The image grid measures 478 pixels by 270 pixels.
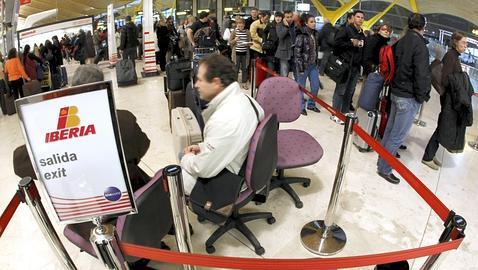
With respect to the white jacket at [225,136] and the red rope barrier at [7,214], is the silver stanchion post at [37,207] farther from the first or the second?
the white jacket at [225,136]

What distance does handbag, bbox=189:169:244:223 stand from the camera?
192 centimetres

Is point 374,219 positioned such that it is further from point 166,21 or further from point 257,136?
point 166,21

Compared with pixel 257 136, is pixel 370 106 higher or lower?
lower

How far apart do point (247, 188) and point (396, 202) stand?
1.53 m

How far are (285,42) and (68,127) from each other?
4152 mm

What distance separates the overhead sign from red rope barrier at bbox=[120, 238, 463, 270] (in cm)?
25

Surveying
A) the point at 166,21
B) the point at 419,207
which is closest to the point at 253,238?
the point at 419,207

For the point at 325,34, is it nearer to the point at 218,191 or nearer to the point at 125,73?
the point at 125,73

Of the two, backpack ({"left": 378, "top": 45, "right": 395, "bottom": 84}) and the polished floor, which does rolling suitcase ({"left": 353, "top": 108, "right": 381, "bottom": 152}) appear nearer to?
the polished floor

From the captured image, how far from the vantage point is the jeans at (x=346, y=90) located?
175 inches

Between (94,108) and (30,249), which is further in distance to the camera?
(30,249)

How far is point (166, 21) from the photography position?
8.54m

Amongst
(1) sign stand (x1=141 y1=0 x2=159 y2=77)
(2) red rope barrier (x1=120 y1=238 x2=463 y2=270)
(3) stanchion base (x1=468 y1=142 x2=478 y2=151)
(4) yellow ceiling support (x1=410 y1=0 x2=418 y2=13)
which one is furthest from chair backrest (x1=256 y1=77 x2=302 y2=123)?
(4) yellow ceiling support (x1=410 y1=0 x2=418 y2=13)

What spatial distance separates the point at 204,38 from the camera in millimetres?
6211
